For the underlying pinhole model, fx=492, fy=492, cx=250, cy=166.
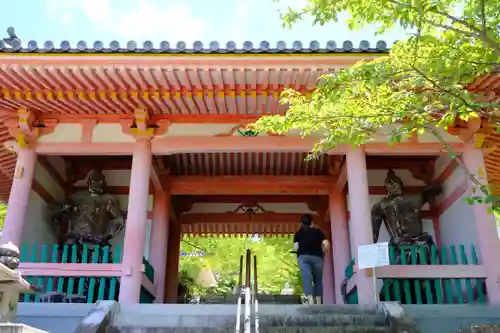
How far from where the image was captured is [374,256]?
239 inches

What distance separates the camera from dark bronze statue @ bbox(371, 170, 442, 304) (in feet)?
25.2

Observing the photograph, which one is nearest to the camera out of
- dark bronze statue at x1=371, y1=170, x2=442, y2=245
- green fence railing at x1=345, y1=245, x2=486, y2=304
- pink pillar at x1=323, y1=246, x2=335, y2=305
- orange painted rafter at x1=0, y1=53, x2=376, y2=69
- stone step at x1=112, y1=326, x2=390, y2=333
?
stone step at x1=112, y1=326, x2=390, y2=333

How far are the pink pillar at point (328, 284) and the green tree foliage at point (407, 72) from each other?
18.4 feet

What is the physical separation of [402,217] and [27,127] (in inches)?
234

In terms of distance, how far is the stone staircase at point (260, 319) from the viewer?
501 cm

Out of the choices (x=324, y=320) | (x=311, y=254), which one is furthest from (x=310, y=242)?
(x=324, y=320)

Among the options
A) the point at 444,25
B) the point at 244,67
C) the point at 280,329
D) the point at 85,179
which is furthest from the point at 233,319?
the point at 85,179

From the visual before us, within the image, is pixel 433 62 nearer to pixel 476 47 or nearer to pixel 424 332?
pixel 476 47

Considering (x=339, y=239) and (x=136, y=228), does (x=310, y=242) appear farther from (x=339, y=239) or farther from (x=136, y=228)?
(x=136, y=228)

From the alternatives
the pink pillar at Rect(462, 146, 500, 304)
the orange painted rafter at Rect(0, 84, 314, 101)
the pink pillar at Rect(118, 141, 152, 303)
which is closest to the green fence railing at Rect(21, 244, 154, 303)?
the pink pillar at Rect(118, 141, 152, 303)

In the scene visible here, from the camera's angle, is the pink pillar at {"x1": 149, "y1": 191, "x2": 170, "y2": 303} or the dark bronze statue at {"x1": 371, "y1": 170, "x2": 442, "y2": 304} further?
the pink pillar at {"x1": 149, "y1": 191, "x2": 170, "y2": 303}

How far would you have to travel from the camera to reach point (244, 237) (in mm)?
14781

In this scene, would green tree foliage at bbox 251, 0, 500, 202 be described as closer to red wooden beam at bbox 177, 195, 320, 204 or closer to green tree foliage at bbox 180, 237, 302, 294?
red wooden beam at bbox 177, 195, 320, 204

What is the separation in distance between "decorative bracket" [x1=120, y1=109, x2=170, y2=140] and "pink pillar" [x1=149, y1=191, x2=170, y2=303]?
2023 mm
